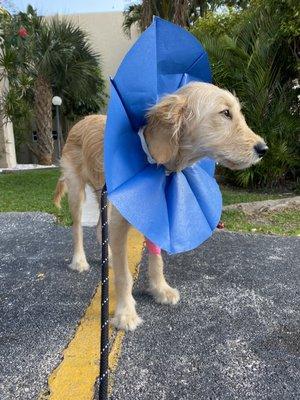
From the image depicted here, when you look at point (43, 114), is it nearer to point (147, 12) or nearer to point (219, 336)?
point (147, 12)

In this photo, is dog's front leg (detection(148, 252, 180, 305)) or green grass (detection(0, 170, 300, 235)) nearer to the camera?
dog's front leg (detection(148, 252, 180, 305))

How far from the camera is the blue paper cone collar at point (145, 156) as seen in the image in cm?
214

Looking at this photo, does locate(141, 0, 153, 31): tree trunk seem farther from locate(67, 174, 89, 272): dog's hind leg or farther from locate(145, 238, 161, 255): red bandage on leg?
locate(145, 238, 161, 255): red bandage on leg

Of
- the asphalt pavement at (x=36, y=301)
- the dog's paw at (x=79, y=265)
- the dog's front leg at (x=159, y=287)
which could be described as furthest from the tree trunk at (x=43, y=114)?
the dog's front leg at (x=159, y=287)

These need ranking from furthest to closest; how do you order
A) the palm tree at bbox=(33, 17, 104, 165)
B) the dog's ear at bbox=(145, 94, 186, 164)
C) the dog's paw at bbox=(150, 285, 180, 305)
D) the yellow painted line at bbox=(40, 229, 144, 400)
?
the palm tree at bbox=(33, 17, 104, 165), the dog's paw at bbox=(150, 285, 180, 305), the dog's ear at bbox=(145, 94, 186, 164), the yellow painted line at bbox=(40, 229, 144, 400)

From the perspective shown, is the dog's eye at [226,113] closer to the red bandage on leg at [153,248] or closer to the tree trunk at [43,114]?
the red bandage on leg at [153,248]

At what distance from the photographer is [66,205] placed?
21.1ft

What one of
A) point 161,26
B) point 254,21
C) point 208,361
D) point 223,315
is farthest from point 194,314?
point 254,21

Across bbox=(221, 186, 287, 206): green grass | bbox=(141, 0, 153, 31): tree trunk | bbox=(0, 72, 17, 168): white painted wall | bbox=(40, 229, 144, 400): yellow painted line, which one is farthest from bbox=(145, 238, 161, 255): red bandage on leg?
bbox=(0, 72, 17, 168): white painted wall

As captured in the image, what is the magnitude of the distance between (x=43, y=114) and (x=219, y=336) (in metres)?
17.5

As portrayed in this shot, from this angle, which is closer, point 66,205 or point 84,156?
point 84,156

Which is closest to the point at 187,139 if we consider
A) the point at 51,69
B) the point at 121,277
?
the point at 121,277

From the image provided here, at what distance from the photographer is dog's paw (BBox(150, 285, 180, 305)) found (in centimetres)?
291

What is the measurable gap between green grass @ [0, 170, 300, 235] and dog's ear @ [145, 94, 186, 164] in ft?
9.37
